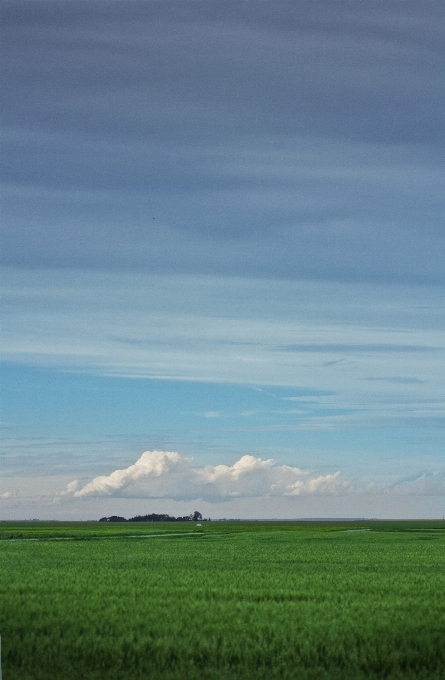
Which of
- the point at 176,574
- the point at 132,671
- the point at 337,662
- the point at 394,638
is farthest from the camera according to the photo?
the point at 176,574

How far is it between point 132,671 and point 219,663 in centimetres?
187

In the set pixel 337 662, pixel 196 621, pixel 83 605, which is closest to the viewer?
pixel 337 662

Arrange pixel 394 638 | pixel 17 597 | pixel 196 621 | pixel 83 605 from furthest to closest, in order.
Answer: pixel 17 597
pixel 83 605
pixel 196 621
pixel 394 638

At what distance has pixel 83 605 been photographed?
2147 cm

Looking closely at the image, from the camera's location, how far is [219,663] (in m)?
15.1

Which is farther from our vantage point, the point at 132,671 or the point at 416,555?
the point at 416,555

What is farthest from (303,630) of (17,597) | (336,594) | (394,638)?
(17,597)

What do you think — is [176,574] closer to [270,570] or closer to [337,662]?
[270,570]

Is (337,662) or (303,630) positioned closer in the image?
(337,662)

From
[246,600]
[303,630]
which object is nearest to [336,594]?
[246,600]

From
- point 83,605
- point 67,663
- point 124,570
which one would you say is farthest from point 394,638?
point 124,570

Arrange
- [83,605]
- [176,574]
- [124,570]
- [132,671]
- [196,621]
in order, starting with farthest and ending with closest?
[124,570] → [176,574] → [83,605] → [196,621] → [132,671]

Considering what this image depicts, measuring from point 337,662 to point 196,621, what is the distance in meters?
4.55

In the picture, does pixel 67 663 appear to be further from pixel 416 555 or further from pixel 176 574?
pixel 416 555
